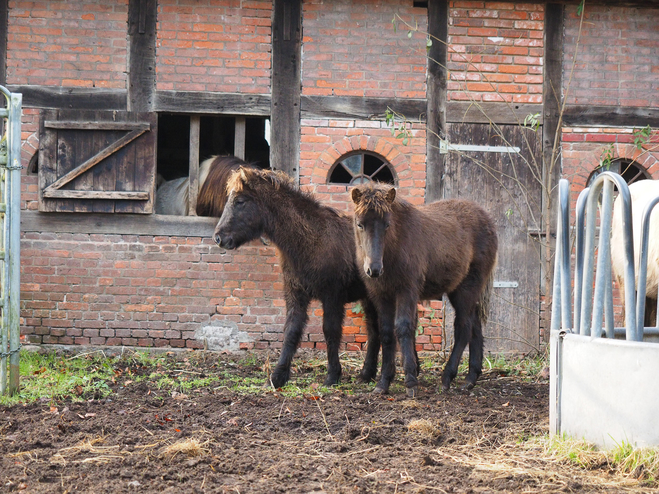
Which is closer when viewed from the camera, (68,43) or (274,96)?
(68,43)

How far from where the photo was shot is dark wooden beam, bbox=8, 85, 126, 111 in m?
7.83

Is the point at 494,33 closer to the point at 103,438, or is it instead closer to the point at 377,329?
the point at 377,329

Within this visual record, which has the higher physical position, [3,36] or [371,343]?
[3,36]

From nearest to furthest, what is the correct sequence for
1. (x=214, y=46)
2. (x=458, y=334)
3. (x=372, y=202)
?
1. (x=372, y=202)
2. (x=458, y=334)
3. (x=214, y=46)

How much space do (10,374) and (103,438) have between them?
5.91ft

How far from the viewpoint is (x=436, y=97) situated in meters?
8.18

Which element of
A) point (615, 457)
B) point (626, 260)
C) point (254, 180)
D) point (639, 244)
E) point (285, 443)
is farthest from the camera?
point (254, 180)

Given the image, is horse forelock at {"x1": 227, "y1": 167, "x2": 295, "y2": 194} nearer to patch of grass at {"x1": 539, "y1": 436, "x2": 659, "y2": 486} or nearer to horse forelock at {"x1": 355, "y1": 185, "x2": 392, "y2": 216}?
horse forelock at {"x1": 355, "y1": 185, "x2": 392, "y2": 216}

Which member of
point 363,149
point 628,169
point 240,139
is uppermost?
point 240,139

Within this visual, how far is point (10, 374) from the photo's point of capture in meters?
5.32

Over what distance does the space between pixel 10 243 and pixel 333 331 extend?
2.87 m

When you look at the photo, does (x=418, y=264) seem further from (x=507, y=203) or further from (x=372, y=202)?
(x=507, y=203)

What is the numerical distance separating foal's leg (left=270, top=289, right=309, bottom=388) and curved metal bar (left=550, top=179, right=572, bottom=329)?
2605mm

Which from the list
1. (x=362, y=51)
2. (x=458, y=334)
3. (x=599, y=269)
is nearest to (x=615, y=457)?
(x=599, y=269)
